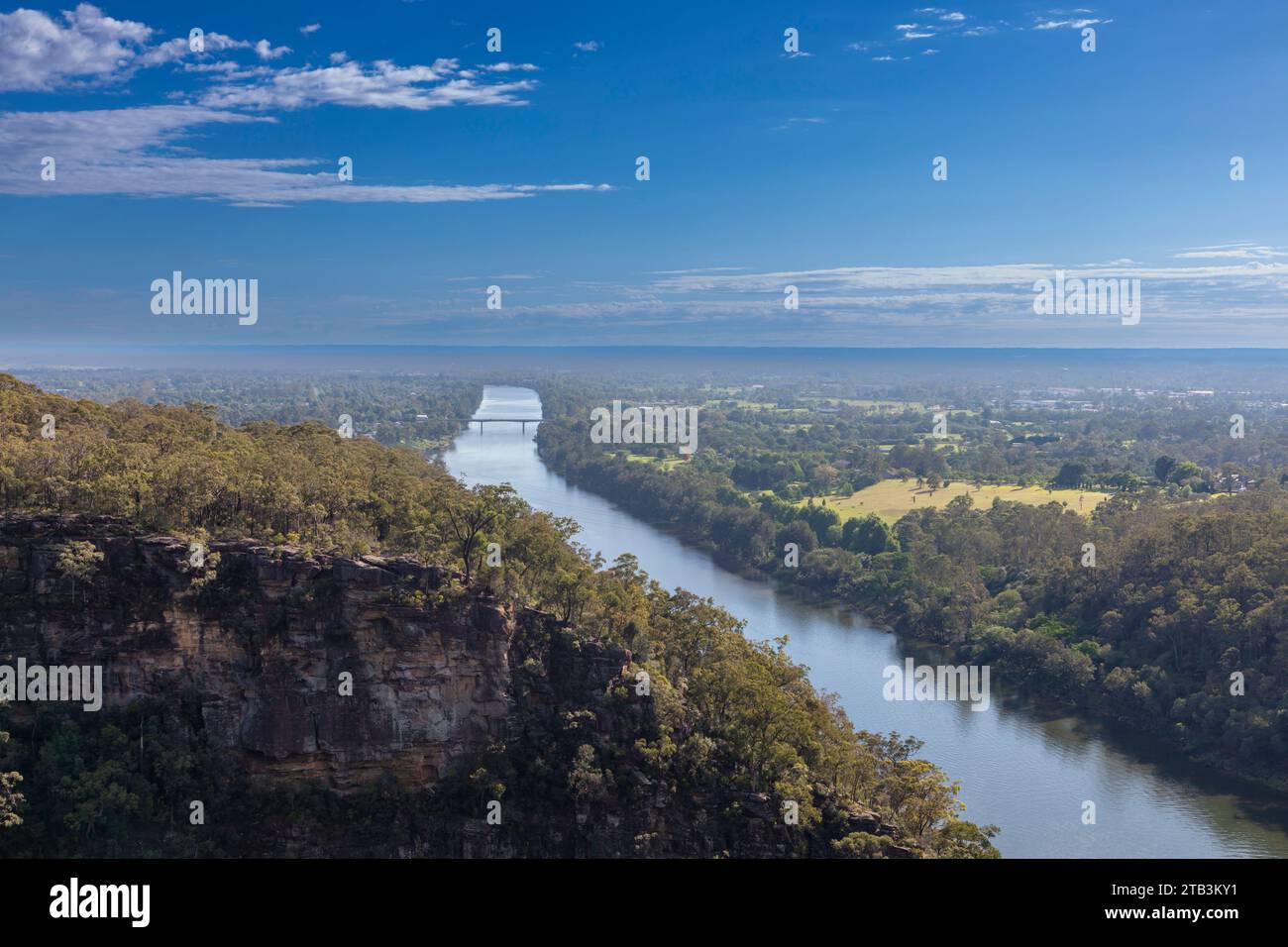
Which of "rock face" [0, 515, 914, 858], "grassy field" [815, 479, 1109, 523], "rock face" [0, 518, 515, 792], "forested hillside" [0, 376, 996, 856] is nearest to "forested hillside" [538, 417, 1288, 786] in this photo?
"grassy field" [815, 479, 1109, 523]

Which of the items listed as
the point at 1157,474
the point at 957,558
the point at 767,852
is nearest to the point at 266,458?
the point at 767,852

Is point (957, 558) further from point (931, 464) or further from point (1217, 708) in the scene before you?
point (931, 464)

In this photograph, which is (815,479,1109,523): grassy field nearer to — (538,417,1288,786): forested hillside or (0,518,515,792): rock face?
(538,417,1288,786): forested hillside

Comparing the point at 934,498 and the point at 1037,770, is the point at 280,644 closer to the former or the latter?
the point at 1037,770

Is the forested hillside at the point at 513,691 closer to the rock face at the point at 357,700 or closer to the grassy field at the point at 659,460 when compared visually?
the rock face at the point at 357,700

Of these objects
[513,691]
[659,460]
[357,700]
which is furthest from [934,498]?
[357,700]

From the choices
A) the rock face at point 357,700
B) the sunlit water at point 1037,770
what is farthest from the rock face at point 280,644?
the sunlit water at point 1037,770
